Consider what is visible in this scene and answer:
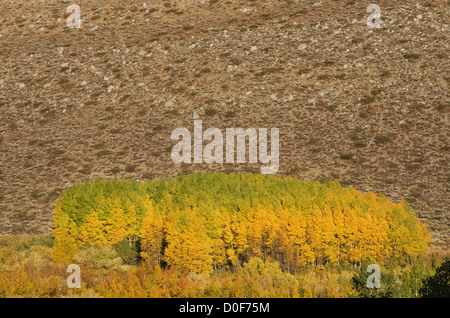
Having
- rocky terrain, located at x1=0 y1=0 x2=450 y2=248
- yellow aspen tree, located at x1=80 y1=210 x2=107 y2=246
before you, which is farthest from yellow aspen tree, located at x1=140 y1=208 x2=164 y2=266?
rocky terrain, located at x1=0 y1=0 x2=450 y2=248

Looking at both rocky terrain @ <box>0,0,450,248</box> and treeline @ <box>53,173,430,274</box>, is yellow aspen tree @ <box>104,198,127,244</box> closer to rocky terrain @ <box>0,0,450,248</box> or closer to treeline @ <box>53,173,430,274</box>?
treeline @ <box>53,173,430,274</box>

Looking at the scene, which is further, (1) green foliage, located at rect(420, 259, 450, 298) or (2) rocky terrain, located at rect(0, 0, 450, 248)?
(2) rocky terrain, located at rect(0, 0, 450, 248)

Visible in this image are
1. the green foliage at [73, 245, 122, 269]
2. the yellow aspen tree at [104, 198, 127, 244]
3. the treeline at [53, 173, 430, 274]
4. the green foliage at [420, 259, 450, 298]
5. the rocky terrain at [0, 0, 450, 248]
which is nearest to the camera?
the green foliage at [420, 259, 450, 298]

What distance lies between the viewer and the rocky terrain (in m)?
36.3

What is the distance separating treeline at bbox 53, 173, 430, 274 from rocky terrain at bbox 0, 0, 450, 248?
25.8ft

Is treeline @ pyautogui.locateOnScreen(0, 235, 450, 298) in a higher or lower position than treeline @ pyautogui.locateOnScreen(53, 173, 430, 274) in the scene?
lower

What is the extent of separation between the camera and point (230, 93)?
1821 inches

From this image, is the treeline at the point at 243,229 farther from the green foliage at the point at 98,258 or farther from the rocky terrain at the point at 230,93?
the rocky terrain at the point at 230,93

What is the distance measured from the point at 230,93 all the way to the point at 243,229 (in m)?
28.4

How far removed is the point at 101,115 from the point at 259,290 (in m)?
33.8

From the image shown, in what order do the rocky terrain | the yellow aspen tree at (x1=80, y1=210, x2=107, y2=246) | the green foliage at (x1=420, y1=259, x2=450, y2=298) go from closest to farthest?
the green foliage at (x1=420, y1=259, x2=450, y2=298) < the yellow aspen tree at (x1=80, y1=210, x2=107, y2=246) < the rocky terrain

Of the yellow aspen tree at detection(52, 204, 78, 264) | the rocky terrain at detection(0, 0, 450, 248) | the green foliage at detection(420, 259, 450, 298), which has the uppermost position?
the rocky terrain at detection(0, 0, 450, 248)

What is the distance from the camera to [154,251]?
1950cm
